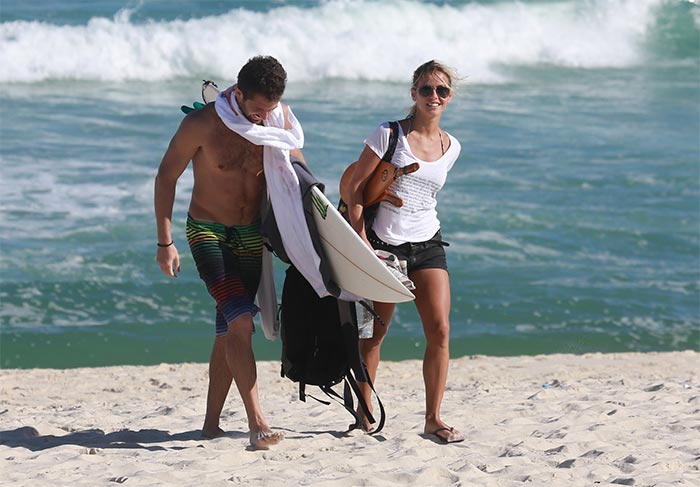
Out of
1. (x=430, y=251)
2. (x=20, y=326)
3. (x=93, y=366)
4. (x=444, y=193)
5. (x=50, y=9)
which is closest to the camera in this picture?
(x=430, y=251)

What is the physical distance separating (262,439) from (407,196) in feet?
4.18

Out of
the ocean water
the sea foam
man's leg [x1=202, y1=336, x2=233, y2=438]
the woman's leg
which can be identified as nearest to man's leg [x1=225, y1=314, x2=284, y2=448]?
man's leg [x1=202, y1=336, x2=233, y2=438]

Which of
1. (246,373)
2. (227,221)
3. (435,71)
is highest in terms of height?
(435,71)

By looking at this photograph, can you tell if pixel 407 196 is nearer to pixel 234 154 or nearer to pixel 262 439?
pixel 234 154

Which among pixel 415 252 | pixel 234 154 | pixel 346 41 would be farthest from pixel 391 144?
pixel 346 41

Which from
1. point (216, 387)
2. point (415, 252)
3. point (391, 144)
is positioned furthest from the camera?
point (216, 387)

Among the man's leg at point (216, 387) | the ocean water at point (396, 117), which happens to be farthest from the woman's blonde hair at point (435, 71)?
the ocean water at point (396, 117)

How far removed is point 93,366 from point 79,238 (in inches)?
119

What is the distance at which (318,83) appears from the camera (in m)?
21.7

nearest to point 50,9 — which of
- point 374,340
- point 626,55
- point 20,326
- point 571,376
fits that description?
point 626,55

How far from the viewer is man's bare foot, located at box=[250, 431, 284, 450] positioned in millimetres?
5039

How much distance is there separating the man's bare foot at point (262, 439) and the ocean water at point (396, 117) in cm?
376

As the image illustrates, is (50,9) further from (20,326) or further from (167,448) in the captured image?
(167,448)

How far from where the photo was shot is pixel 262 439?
16.5ft
